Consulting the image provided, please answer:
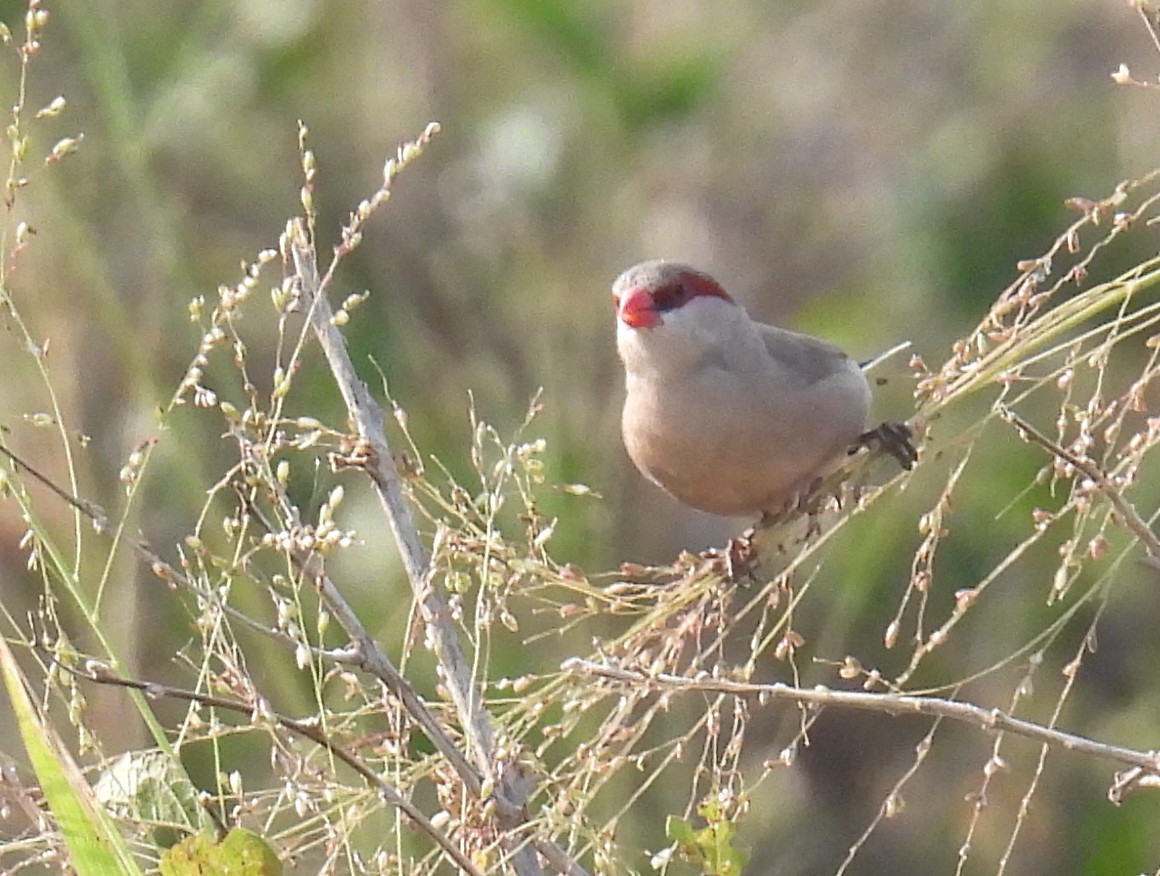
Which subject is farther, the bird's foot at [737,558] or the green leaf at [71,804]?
the bird's foot at [737,558]

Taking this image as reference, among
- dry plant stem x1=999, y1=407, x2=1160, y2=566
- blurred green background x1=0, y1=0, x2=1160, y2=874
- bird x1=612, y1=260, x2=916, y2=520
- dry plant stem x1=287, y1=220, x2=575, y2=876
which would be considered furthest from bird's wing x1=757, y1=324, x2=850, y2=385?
dry plant stem x1=999, y1=407, x2=1160, y2=566

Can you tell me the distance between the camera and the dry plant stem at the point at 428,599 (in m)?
1.64

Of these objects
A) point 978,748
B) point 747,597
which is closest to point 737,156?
point 978,748

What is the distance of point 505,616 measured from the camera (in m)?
1.67

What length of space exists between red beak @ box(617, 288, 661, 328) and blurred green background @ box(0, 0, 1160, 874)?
1.98 feet

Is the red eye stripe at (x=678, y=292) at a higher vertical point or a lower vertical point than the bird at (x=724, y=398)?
higher

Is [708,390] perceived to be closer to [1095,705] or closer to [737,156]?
[1095,705]

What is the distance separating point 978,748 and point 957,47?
2.58 m

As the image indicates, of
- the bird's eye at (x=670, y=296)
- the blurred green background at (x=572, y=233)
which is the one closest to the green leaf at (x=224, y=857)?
the bird's eye at (x=670, y=296)

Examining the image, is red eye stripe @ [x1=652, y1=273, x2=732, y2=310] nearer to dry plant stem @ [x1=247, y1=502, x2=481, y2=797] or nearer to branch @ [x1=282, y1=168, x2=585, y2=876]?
branch @ [x1=282, y1=168, x2=585, y2=876]

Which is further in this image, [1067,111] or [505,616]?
[1067,111]

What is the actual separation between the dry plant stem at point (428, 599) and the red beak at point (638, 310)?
1.27 m

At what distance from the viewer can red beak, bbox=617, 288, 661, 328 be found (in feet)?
10.5

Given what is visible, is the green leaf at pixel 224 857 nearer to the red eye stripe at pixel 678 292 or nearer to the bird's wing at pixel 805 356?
the bird's wing at pixel 805 356
